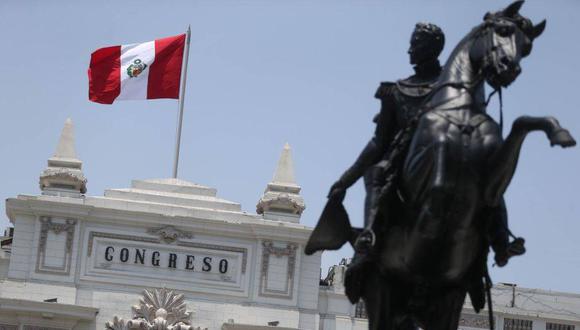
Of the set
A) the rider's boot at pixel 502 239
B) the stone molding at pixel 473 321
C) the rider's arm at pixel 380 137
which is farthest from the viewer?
the stone molding at pixel 473 321

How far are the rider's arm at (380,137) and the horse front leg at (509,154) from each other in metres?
0.79

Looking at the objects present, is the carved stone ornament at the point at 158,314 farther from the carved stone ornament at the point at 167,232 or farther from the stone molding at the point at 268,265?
the stone molding at the point at 268,265

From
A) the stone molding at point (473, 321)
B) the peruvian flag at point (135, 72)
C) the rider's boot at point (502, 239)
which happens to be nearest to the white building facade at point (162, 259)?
the peruvian flag at point (135, 72)

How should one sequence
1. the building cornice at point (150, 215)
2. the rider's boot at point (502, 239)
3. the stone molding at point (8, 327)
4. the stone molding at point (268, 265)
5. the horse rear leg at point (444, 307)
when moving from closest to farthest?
the rider's boot at point (502, 239)
the horse rear leg at point (444, 307)
the stone molding at point (8, 327)
the building cornice at point (150, 215)
the stone molding at point (268, 265)

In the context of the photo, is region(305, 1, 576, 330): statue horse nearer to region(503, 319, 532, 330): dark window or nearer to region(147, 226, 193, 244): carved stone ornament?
region(147, 226, 193, 244): carved stone ornament

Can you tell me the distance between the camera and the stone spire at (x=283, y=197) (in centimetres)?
4131

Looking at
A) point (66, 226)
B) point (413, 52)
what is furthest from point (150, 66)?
point (413, 52)

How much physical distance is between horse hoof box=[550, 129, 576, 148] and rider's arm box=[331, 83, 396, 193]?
1.16 meters

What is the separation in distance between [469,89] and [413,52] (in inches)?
25.1

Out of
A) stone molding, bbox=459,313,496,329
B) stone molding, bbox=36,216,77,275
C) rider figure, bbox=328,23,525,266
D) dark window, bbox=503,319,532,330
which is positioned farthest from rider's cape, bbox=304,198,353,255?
dark window, bbox=503,319,532,330

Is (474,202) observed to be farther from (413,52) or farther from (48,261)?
(48,261)

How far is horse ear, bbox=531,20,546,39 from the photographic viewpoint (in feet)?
24.6

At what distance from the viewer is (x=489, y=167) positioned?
23.8 ft

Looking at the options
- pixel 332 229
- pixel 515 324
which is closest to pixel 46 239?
pixel 515 324
